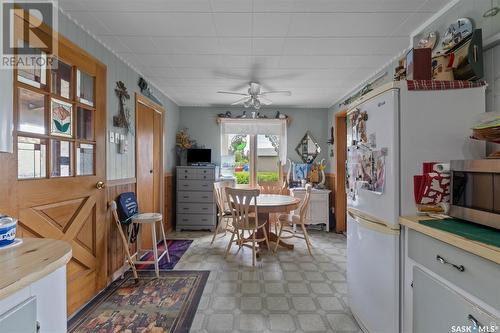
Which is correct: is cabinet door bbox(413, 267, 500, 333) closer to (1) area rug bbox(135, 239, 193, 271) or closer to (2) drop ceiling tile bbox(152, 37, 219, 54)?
(2) drop ceiling tile bbox(152, 37, 219, 54)

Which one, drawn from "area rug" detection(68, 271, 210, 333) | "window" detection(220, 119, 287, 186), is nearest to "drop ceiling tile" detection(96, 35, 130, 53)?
"area rug" detection(68, 271, 210, 333)

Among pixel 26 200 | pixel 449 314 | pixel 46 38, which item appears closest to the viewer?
pixel 449 314

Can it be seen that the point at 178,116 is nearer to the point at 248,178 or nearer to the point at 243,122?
the point at 243,122

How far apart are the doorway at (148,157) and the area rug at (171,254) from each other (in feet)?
0.74

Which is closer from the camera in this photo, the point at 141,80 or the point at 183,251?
the point at 141,80

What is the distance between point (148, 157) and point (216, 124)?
5.57 ft

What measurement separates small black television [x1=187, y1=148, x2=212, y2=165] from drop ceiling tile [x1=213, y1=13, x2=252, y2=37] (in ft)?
8.73

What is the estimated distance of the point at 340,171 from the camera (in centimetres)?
427

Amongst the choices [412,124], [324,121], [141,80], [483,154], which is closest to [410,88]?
[412,124]

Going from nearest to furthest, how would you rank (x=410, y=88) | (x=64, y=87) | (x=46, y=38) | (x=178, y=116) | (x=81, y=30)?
(x=410, y=88) < (x=46, y=38) < (x=64, y=87) < (x=81, y=30) < (x=178, y=116)

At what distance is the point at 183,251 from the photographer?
3320 mm

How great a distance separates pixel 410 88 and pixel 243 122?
3.60 metres

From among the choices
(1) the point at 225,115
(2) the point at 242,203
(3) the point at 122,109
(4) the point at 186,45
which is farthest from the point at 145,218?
(1) the point at 225,115

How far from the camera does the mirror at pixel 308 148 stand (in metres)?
4.77
